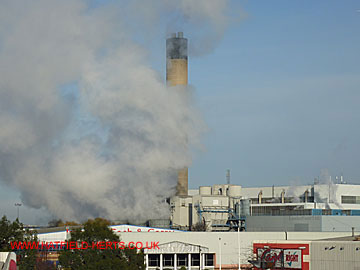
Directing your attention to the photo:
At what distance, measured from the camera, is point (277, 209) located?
5635 inches

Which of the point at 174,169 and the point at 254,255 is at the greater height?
the point at 174,169

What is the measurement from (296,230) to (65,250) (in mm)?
58238

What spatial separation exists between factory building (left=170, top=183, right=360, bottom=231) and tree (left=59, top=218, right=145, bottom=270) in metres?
52.8

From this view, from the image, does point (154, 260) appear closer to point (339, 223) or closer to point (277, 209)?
point (339, 223)

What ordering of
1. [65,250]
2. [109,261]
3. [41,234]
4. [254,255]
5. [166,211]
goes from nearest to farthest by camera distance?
[109,261] < [65,250] < [254,255] < [41,234] < [166,211]

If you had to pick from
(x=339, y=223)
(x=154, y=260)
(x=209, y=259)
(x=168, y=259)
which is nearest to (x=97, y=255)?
(x=154, y=260)

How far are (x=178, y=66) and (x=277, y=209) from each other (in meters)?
38.7

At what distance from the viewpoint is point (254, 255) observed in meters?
92.2

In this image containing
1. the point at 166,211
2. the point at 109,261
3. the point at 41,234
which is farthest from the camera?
the point at 166,211

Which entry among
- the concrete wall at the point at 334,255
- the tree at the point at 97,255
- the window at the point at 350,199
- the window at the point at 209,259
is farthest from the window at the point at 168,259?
the window at the point at 350,199

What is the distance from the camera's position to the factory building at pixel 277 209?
119938 mm

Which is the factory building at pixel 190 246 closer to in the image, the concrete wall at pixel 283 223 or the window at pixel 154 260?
the window at pixel 154 260

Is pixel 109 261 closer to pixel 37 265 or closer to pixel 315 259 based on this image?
pixel 37 265

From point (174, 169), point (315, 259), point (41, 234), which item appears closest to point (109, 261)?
point (315, 259)
